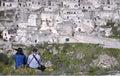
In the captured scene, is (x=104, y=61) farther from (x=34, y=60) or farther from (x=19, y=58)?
(x=19, y=58)

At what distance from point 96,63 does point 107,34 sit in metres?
5.37

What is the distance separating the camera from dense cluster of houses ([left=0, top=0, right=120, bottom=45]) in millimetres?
48438

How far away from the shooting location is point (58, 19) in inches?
2028

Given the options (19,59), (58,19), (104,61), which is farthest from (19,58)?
(58,19)

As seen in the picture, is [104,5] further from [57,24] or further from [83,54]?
[83,54]

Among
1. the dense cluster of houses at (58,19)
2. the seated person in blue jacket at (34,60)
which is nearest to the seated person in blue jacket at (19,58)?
the seated person in blue jacket at (34,60)

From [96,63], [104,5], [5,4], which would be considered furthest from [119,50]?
[5,4]

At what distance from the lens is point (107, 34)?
4972 cm

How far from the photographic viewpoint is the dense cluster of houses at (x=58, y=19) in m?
48.4

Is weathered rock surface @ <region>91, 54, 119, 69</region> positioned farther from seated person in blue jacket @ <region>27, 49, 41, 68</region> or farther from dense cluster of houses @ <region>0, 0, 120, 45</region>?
seated person in blue jacket @ <region>27, 49, 41, 68</region>

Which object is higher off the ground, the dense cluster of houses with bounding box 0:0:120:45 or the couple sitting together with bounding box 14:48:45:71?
the couple sitting together with bounding box 14:48:45:71

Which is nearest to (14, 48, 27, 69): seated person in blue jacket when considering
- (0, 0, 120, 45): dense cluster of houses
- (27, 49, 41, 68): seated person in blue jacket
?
(27, 49, 41, 68): seated person in blue jacket

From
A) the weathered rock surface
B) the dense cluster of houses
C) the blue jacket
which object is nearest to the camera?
the blue jacket

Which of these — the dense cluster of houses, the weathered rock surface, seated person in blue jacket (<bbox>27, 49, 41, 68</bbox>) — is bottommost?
the weathered rock surface
